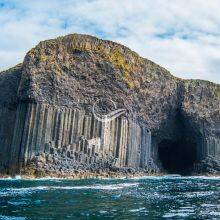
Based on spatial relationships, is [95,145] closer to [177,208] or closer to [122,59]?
[122,59]

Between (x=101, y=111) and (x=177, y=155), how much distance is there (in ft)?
112

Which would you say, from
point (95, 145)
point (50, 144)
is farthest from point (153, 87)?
point (50, 144)

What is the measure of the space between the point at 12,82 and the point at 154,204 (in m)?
65.4

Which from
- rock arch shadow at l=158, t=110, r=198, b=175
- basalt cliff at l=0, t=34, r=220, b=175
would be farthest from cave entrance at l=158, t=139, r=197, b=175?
basalt cliff at l=0, t=34, r=220, b=175

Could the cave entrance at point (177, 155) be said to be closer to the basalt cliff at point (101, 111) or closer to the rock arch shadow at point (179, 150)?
the rock arch shadow at point (179, 150)

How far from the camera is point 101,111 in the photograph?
300ft

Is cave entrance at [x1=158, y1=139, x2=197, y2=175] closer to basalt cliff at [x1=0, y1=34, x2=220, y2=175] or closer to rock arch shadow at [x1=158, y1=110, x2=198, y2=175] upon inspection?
rock arch shadow at [x1=158, y1=110, x2=198, y2=175]

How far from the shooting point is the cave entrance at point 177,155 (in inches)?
4500

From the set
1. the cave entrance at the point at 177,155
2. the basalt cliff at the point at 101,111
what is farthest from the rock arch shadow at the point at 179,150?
the basalt cliff at the point at 101,111

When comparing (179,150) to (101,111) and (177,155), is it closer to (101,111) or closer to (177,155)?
(177,155)

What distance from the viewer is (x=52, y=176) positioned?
3036 inches

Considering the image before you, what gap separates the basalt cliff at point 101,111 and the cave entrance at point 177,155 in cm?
23

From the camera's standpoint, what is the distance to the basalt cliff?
271ft

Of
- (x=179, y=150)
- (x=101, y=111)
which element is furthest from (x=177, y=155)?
(x=101, y=111)
